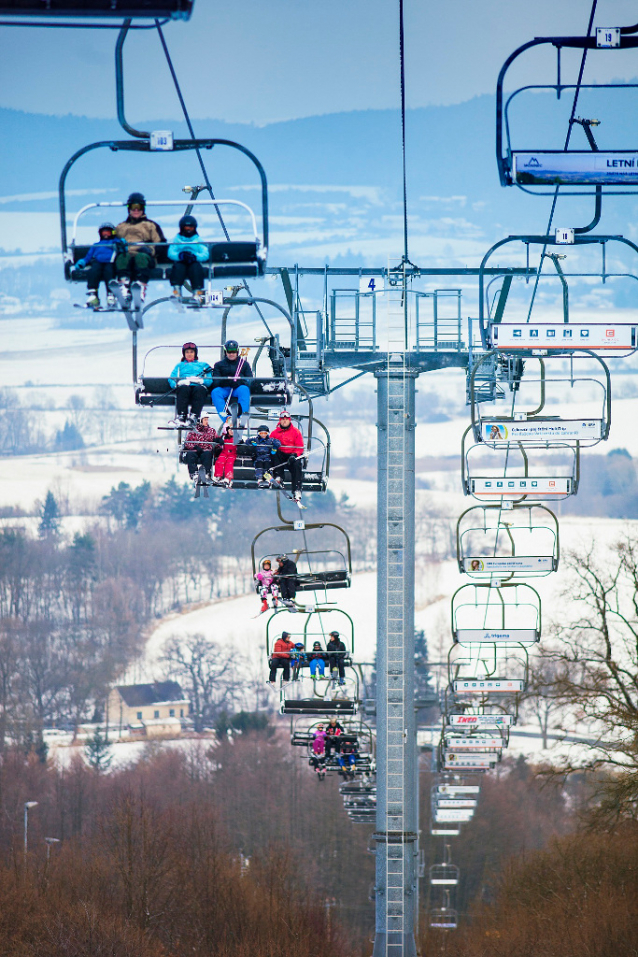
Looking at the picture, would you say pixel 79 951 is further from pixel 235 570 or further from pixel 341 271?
pixel 235 570

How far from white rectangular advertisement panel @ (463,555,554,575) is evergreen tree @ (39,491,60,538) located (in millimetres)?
110639

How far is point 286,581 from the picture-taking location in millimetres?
21094

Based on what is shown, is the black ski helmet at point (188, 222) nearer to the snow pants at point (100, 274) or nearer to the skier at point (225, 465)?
the snow pants at point (100, 274)

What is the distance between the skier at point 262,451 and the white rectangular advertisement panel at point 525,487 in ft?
8.61

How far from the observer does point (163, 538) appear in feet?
433

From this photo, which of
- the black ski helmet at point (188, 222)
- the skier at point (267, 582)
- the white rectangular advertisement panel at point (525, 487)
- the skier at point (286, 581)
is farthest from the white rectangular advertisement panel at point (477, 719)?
the black ski helmet at point (188, 222)

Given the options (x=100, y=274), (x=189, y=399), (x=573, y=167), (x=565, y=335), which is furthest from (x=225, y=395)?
(x=573, y=167)

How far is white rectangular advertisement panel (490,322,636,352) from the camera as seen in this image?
14469 millimetres

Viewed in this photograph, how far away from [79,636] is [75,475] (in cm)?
3083

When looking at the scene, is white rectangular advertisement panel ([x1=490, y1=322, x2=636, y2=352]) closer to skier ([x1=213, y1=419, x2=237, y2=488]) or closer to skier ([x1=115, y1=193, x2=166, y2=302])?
skier ([x1=115, y1=193, x2=166, y2=302])

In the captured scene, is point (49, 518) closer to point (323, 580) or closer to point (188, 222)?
point (323, 580)

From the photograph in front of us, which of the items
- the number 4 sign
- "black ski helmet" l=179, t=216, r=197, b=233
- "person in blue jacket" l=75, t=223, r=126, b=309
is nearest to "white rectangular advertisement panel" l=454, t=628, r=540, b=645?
the number 4 sign

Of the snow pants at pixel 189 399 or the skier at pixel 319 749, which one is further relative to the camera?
the skier at pixel 319 749

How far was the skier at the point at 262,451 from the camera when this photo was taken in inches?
699
